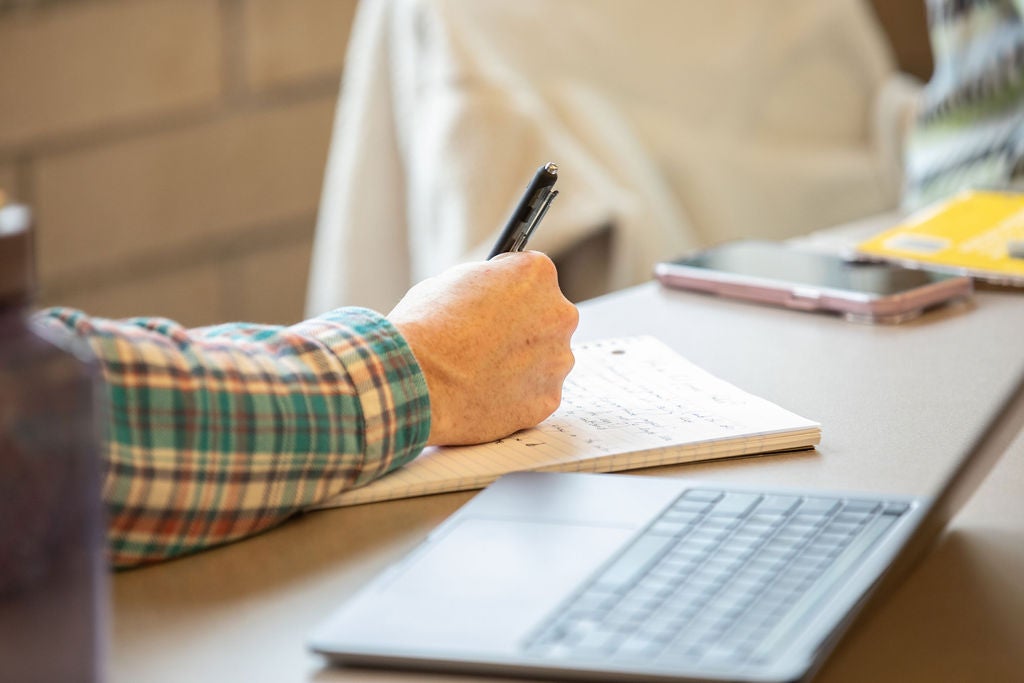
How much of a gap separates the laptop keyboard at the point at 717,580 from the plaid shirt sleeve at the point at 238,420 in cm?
15

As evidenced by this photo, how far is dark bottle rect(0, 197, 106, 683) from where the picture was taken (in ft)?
1.26

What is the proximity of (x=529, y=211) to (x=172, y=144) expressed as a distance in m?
1.73

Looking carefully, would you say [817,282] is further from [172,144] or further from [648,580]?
[172,144]

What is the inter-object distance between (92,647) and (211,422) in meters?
0.19

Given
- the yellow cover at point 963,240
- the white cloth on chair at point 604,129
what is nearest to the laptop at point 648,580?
the yellow cover at point 963,240

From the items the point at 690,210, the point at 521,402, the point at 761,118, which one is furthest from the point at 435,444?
the point at 761,118

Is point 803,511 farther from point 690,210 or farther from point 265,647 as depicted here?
point 690,210

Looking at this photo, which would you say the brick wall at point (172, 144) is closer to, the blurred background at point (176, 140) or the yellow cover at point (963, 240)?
the blurred background at point (176, 140)

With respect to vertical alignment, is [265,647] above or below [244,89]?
below

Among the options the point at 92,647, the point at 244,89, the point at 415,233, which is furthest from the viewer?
the point at 244,89

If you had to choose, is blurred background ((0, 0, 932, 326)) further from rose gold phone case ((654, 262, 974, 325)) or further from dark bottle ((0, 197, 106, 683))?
dark bottle ((0, 197, 106, 683))

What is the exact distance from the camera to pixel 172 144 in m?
2.31

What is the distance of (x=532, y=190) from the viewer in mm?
707

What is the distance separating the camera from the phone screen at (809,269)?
952mm
